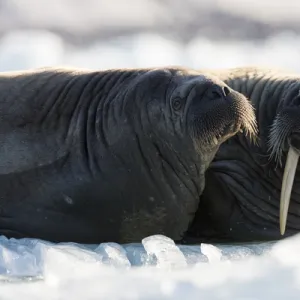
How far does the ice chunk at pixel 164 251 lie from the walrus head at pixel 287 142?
3.75 ft

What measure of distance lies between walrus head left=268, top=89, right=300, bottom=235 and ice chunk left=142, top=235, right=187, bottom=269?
1.14m

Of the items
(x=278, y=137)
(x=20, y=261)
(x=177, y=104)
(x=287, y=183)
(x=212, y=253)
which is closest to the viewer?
(x=20, y=261)

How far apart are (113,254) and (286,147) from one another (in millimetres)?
2054

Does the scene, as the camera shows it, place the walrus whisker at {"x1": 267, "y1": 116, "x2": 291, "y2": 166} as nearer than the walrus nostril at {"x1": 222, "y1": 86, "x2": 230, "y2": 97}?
No

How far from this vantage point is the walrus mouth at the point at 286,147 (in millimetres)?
8141

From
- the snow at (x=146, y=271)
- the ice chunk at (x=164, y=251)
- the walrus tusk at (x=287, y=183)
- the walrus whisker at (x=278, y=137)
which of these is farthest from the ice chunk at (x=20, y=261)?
the walrus whisker at (x=278, y=137)

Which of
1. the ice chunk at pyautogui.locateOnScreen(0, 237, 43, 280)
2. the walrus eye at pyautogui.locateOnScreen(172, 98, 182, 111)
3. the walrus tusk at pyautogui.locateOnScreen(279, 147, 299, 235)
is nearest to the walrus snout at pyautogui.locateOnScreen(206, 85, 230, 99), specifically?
the walrus eye at pyautogui.locateOnScreen(172, 98, 182, 111)

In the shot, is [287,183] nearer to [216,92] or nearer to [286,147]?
[286,147]

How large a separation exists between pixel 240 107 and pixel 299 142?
0.84 m

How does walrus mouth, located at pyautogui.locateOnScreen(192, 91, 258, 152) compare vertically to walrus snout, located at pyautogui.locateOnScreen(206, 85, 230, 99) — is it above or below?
below

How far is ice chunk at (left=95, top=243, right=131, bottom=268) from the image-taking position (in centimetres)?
662

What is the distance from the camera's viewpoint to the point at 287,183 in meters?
8.19

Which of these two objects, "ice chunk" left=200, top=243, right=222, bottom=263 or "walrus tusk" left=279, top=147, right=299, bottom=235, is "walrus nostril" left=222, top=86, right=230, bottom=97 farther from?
"ice chunk" left=200, top=243, right=222, bottom=263

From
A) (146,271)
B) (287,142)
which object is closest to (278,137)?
(287,142)
